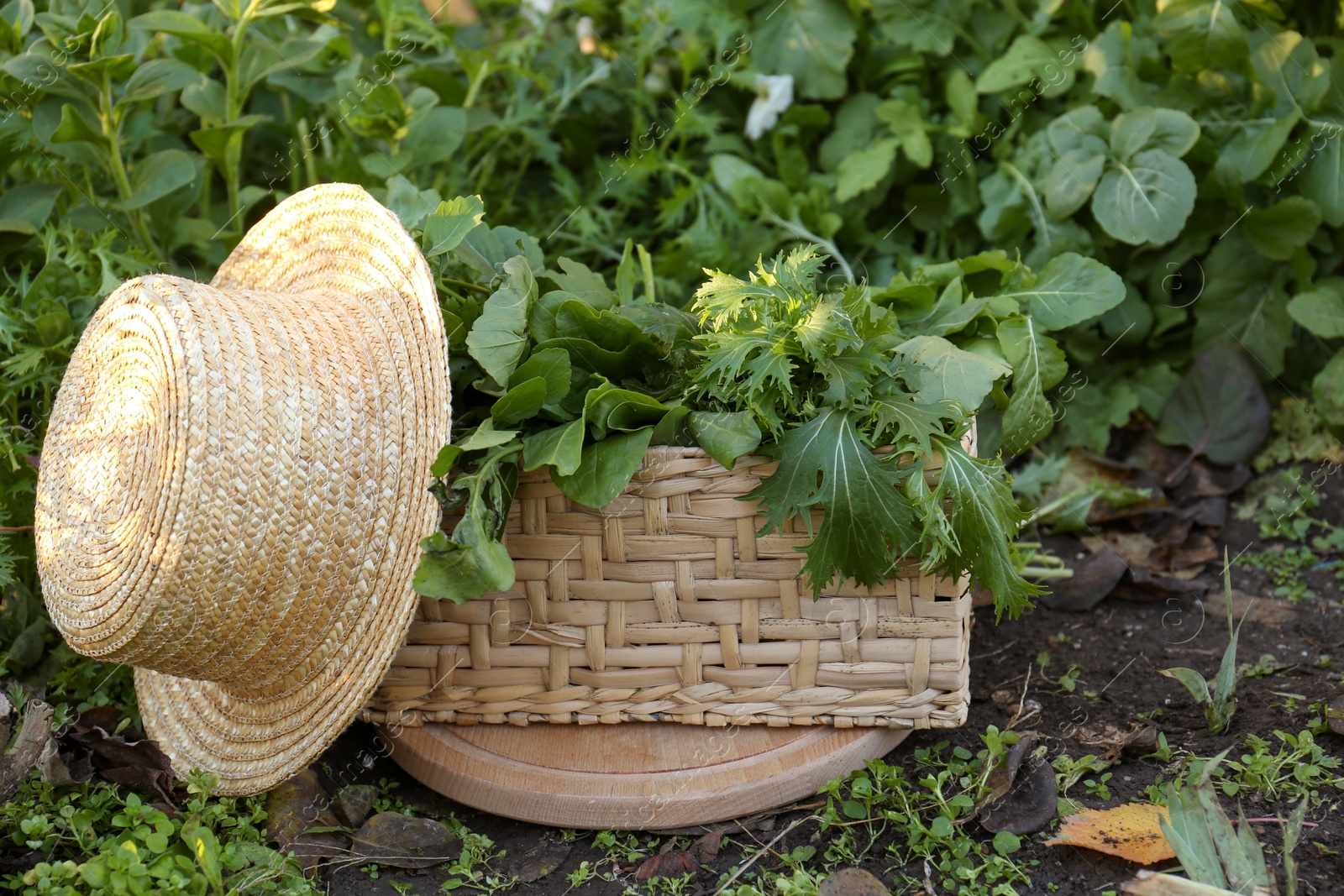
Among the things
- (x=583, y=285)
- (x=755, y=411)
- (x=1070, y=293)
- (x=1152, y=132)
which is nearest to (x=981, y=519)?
(x=755, y=411)

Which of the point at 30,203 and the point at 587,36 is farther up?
the point at 30,203

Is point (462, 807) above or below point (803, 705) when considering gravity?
below

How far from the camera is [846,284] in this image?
2.49 m

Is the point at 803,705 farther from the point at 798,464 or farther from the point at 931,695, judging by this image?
the point at 798,464

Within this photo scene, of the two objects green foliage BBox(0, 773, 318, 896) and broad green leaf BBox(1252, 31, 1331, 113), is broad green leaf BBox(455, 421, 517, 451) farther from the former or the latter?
broad green leaf BBox(1252, 31, 1331, 113)

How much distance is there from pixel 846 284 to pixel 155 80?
160 centimetres

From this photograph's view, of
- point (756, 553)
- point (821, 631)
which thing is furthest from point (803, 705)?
point (756, 553)

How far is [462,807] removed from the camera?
183 cm

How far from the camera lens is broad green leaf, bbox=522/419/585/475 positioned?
1502 mm

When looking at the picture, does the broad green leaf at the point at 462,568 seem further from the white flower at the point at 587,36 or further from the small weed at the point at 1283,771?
the white flower at the point at 587,36

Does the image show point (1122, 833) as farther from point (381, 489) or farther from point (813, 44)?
point (813, 44)

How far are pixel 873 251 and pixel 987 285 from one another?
102 centimetres

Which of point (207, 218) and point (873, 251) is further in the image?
point (873, 251)

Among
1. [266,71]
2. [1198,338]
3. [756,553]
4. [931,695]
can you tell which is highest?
[266,71]
